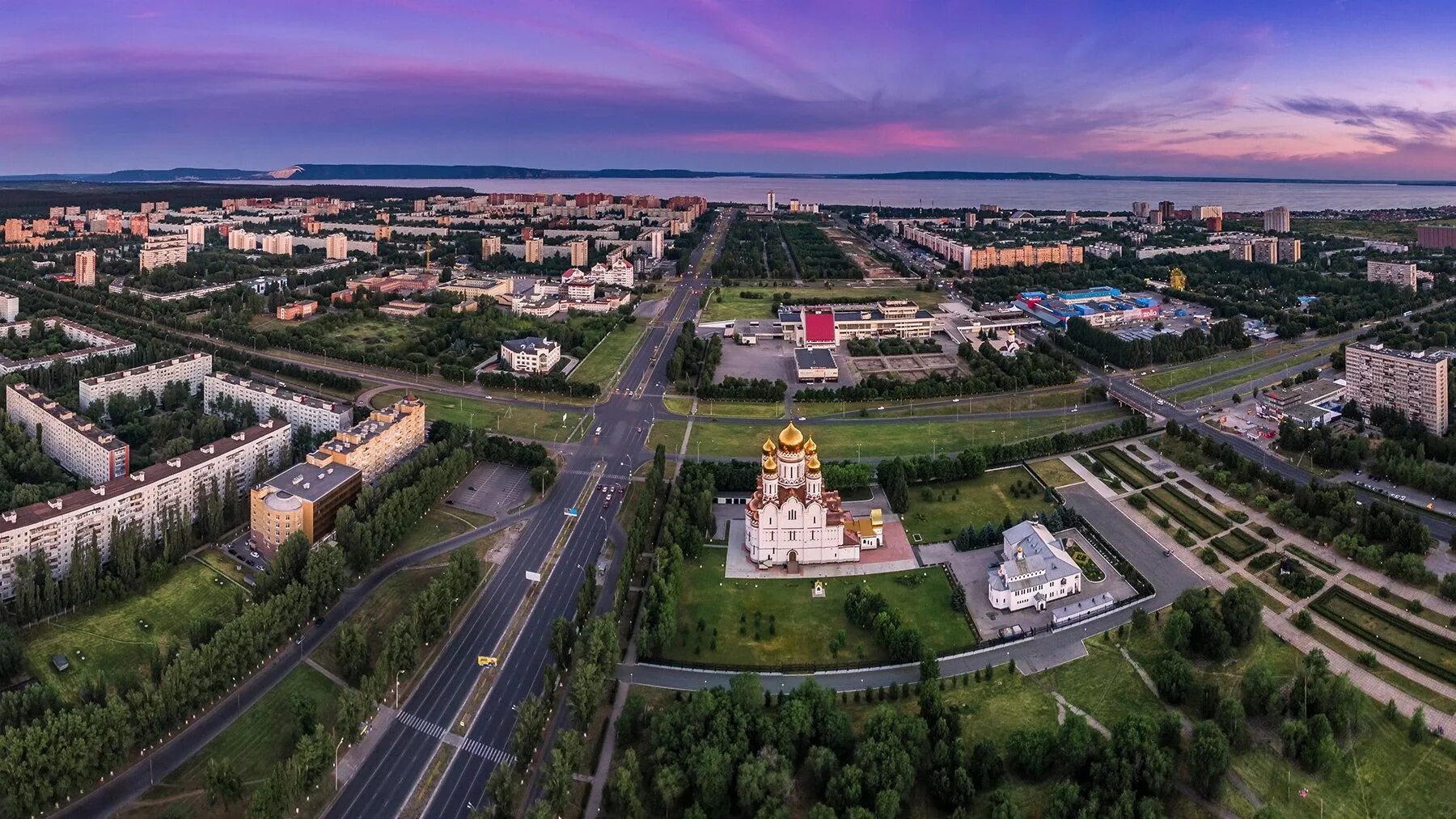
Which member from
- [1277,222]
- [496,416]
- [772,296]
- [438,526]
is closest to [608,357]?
[496,416]

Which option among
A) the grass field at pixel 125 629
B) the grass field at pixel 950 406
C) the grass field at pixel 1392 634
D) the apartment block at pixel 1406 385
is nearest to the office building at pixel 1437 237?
the apartment block at pixel 1406 385

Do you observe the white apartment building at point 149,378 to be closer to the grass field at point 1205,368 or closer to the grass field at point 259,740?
the grass field at point 259,740

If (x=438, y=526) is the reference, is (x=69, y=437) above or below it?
above

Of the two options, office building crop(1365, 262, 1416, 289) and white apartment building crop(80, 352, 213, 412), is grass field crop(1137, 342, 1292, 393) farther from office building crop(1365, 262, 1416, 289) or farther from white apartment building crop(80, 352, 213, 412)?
white apartment building crop(80, 352, 213, 412)

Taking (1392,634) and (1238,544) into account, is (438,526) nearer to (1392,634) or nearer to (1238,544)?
(1238,544)

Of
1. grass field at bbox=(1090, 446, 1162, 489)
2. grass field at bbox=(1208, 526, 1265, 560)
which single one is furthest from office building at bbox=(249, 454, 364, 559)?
grass field at bbox=(1208, 526, 1265, 560)

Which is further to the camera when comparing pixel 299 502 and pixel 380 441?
pixel 380 441
